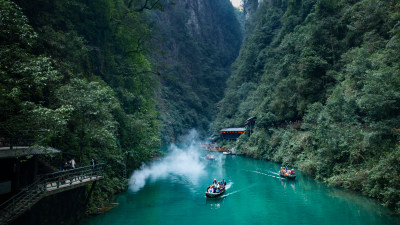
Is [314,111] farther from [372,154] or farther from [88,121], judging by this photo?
[88,121]

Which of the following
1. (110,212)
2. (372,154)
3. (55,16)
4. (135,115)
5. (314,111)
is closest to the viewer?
(110,212)

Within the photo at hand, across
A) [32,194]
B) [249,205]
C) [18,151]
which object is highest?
[18,151]

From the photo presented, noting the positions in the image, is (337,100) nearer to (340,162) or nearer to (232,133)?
(340,162)

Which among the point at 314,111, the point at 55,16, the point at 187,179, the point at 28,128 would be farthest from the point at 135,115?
the point at 314,111

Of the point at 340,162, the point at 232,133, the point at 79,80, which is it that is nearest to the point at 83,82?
the point at 79,80

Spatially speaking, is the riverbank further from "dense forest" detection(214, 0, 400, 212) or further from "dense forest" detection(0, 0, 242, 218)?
"dense forest" detection(0, 0, 242, 218)

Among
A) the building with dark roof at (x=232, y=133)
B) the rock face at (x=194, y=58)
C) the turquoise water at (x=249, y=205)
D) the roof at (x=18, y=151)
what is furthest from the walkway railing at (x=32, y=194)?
the rock face at (x=194, y=58)
